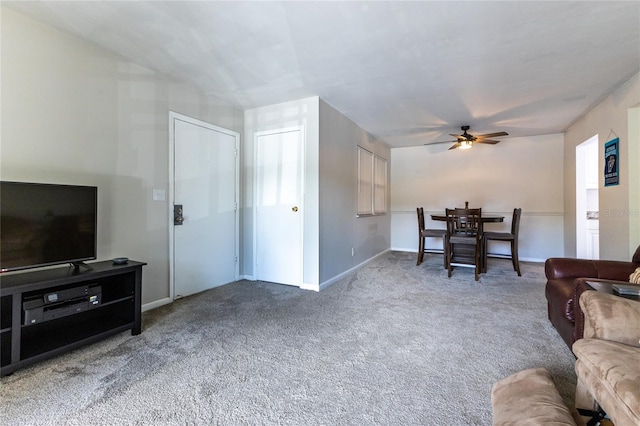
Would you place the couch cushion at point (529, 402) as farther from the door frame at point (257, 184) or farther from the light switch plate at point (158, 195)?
the light switch plate at point (158, 195)

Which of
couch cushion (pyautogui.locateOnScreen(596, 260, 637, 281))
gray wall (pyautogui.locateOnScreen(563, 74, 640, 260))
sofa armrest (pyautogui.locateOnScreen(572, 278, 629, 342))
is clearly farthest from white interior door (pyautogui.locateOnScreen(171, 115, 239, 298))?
gray wall (pyautogui.locateOnScreen(563, 74, 640, 260))

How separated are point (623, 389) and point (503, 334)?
54.8 inches

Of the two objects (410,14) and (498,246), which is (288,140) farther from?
(498,246)

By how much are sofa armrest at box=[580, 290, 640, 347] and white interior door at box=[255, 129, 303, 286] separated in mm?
2698

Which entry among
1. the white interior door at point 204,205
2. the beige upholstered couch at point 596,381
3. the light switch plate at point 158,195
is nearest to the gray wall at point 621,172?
the beige upholstered couch at point 596,381

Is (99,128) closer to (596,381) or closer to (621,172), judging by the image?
(596,381)

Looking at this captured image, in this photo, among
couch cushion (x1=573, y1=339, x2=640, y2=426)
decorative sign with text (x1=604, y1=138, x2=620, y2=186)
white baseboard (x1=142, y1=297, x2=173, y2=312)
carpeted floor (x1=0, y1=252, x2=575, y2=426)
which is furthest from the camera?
decorative sign with text (x1=604, y1=138, x2=620, y2=186)

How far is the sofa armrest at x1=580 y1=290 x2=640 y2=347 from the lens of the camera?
1.28 m

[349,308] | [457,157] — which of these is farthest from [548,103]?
[349,308]

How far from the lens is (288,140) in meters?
3.67

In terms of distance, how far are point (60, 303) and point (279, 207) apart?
2335 mm

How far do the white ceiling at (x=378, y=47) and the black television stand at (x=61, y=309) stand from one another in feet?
6.15

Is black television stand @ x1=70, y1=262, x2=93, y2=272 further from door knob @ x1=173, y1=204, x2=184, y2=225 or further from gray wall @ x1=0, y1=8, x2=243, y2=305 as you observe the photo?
door knob @ x1=173, y1=204, x2=184, y2=225

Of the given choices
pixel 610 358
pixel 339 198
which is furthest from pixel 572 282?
pixel 339 198
